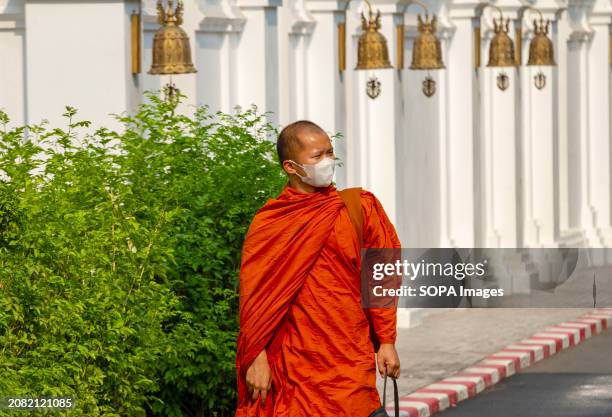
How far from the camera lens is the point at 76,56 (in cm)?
1403

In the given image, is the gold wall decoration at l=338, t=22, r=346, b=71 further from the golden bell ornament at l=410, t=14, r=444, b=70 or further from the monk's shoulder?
the monk's shoulder

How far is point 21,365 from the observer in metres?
9.14

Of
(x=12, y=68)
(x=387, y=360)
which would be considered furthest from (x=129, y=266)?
(x=12, y=68)

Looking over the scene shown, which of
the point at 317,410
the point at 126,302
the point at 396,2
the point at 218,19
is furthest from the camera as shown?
the point at 396,2

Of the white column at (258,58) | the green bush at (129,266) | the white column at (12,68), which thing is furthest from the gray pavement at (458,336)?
the green bush at (129,266)

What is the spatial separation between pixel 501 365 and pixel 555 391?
1.01 meters

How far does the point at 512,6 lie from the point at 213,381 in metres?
14.8

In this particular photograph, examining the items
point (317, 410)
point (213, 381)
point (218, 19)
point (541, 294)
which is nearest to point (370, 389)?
point (317, 410)

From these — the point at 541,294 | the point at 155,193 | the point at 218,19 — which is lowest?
the point at 541,294

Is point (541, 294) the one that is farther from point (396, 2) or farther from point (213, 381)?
point (213, 381)

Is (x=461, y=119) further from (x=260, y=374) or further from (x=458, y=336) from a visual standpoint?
(x=260, y=374)

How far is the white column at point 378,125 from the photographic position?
65.6 ft

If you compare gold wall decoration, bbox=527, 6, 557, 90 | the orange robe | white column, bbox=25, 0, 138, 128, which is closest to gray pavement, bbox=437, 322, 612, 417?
white column, bbox=25, 0, 138, 128

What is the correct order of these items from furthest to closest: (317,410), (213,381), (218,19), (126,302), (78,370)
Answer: (218,19) < (213,381) < (126,302) < (78,370) < (317,410)
